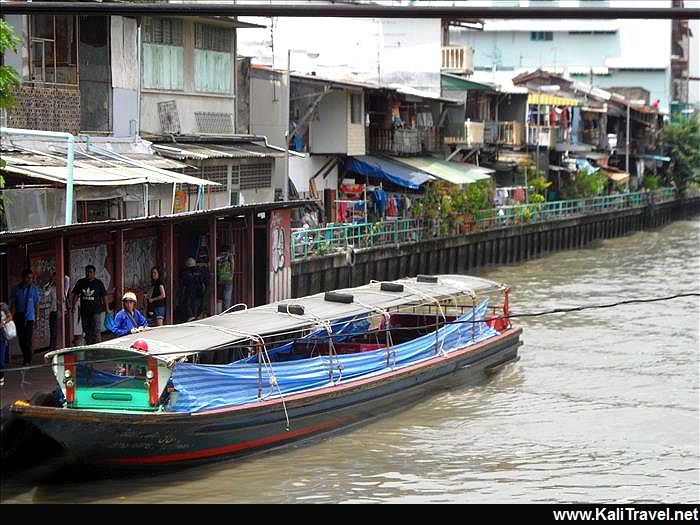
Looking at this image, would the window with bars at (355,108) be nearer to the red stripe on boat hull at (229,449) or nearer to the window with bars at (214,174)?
the window with bars at (214,174)

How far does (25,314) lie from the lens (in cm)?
1678

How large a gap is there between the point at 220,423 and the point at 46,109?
910 centimetres

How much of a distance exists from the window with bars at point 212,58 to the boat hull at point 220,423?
11393mm

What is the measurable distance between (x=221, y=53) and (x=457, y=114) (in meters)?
19.3

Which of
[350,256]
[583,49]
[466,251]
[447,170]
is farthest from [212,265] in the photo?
[583,49]

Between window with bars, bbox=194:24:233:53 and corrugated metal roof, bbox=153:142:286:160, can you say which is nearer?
corrugated metal roof, bbox=153:142:286:160

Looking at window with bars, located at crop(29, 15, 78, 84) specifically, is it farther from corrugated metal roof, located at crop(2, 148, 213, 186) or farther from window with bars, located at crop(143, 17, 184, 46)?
window with bars, located at crop(143, 17, 184, 46)

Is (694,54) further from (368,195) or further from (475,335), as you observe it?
(475,335)

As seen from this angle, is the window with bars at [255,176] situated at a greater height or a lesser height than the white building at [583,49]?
lesser

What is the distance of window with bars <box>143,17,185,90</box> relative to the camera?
2612 centimetres

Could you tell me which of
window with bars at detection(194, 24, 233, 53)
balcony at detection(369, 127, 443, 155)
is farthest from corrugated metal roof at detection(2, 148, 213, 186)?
balcony at detection(369, 127, 443, 155)

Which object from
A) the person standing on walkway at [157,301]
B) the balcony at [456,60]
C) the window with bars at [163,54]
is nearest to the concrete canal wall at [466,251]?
the window with bars at [163,54]

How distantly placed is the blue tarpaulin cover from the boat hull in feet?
0.57

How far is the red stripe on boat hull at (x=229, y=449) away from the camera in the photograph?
1439cm
